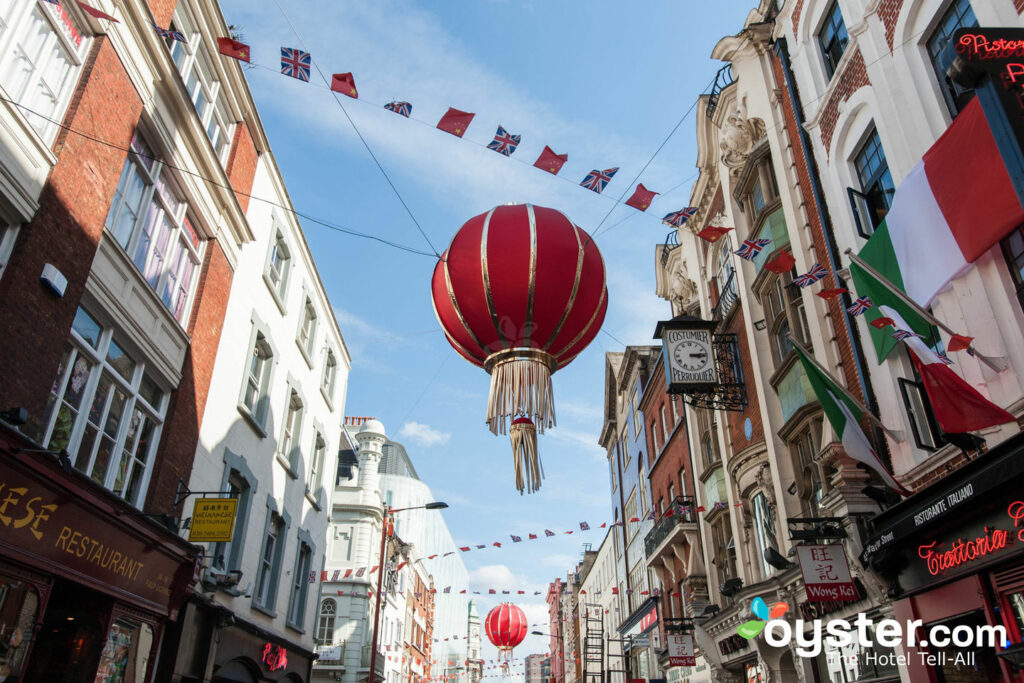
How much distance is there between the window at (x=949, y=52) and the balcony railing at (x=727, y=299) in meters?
8.55

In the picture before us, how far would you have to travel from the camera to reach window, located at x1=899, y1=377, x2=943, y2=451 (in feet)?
32.5

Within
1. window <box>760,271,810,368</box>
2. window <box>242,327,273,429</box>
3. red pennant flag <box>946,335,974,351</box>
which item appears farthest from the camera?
window <box>242,327,273,429</box>

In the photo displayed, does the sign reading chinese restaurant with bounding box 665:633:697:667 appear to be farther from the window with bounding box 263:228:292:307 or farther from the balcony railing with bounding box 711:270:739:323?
the window with bounding box 263:228:292:307

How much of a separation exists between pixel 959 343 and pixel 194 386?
41.5ft

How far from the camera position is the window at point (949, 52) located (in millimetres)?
9320

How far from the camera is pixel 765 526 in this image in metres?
15.8

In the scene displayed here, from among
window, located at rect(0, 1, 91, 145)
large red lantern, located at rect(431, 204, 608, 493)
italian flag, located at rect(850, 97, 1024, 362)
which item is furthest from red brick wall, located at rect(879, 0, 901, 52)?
window, located at rect(0, 1, 91, 145)

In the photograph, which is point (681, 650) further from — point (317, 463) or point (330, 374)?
point (330, 374)

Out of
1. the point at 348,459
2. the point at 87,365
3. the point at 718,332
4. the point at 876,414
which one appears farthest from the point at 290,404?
the point at 348,459

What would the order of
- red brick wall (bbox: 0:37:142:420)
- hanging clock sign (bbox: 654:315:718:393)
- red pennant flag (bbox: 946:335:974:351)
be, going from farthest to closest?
hanging clock sign (bbox: 654:315:718:393) < red pennant flag (bbox: 946:335:974:351) < red brick wall (bbox: 0:37:142:420)

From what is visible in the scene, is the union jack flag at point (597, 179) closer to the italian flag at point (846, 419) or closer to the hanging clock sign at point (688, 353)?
the italian flag at point (846, 419)

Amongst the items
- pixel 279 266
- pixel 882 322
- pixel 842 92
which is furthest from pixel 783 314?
pixel 279 266

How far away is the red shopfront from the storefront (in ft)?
34.7

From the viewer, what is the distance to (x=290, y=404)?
1950cm
